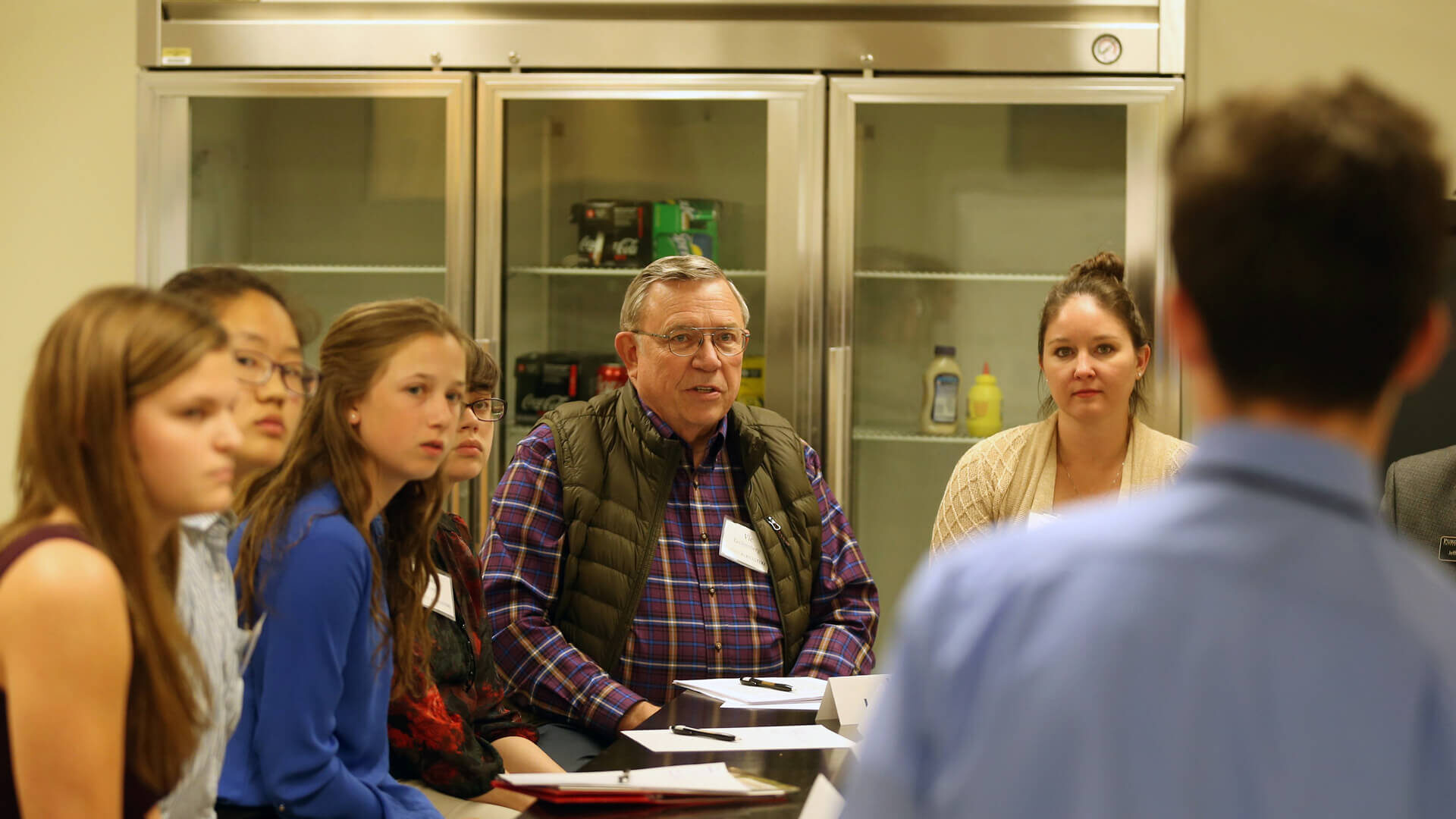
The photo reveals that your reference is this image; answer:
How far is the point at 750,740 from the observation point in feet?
5.41

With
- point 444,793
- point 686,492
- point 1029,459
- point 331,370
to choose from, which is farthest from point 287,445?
point 1029,459

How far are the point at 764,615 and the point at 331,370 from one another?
3.57 feet

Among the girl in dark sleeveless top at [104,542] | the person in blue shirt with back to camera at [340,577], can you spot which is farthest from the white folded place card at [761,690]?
the girl in dark sleeveless top at [104,542]

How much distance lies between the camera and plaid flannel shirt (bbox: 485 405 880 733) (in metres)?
2.26

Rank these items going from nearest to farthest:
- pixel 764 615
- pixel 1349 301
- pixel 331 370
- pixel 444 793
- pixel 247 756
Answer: pixel 1349 301 < pixel 247 756 < pixel 331 370 < pixel 444 793 < pixel 764 615

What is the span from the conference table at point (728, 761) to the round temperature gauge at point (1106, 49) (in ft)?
6.61

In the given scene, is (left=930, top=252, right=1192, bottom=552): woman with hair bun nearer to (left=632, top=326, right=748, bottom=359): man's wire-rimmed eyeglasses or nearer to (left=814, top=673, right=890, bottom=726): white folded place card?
(left=632, top=326, right=748, bottom=359): man's wire-rimmed eyeglasses

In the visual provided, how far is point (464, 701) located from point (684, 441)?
0.79m

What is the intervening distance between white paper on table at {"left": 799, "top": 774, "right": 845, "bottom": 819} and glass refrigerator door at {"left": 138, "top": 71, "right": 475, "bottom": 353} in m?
2.09

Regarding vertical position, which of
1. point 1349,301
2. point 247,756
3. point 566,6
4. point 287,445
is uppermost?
point 566,6

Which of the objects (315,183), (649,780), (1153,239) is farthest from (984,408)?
(649,780)

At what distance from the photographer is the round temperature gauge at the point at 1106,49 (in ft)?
10.2

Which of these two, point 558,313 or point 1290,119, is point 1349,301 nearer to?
point 1290,119

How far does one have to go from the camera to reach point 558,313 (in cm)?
357
